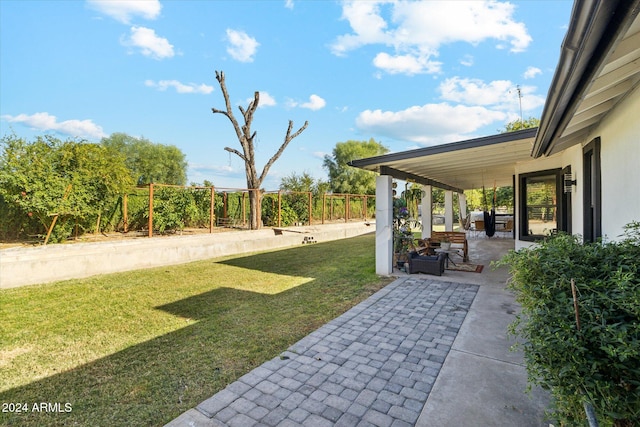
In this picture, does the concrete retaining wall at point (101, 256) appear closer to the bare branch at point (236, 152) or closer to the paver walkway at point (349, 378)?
the bare branch at point (236, 152)

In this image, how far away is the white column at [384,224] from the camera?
22.9ft

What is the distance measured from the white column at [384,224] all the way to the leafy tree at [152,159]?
105 ft

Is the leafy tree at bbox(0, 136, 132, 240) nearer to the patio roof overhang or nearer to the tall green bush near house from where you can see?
the patio roof overhang

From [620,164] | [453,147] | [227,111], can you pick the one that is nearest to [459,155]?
[453,147]

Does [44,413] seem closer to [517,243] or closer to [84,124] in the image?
[517,243]

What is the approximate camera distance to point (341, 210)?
20672mm

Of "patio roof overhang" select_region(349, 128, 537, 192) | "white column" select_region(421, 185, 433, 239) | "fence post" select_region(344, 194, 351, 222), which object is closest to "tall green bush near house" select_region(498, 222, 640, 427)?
"patio roof overhang" select_region(349, 128, 537, 192)

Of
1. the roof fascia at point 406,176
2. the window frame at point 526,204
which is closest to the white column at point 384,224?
the roof fascia at point 406,176

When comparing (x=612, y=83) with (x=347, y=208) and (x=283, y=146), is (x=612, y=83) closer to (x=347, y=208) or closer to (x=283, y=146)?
(x=283, y=146)

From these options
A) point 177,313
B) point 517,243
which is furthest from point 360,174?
point 177,313

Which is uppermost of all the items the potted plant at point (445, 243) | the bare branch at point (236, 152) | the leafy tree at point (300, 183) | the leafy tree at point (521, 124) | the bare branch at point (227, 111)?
the leafy tree at point (521, 124)

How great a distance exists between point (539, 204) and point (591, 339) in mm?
7882

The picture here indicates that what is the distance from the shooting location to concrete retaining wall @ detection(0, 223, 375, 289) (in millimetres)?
6344

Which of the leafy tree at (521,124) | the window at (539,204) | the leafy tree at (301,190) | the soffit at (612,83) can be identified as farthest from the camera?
the leafy tree at (521,124)
